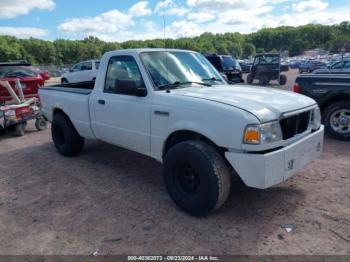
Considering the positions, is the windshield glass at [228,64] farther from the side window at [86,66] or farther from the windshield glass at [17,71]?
the windshield glass at [17,71]

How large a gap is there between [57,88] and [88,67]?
43.4ft

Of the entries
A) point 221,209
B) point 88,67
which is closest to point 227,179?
point 221,209

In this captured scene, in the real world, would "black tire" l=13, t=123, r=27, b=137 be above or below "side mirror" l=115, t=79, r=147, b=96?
below

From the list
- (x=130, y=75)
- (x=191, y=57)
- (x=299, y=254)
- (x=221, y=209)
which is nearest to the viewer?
(x=299, y=254)

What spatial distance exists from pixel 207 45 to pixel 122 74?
137 meters

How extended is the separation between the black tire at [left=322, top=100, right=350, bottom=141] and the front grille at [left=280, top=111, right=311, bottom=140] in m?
3.28

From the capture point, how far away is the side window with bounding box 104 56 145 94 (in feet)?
13.2

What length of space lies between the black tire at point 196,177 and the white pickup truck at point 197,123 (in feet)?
0.04

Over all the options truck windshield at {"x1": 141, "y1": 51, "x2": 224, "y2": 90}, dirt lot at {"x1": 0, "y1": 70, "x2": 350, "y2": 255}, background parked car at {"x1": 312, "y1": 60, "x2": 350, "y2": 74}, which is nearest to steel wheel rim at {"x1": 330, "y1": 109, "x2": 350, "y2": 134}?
dirt lot at {"x1": 0, "y1": 70, "x2": 350, "y2": 255}

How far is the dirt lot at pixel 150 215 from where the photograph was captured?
3.16 metres

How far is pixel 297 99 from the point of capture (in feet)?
12.8

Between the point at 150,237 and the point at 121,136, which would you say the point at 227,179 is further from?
the point at 121,136

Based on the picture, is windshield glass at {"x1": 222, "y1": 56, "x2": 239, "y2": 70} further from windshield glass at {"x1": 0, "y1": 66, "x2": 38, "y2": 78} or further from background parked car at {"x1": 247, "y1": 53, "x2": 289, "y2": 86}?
windshield glass at {"x1": 0, "y1": 66, "x2": 38, "y2": 78}

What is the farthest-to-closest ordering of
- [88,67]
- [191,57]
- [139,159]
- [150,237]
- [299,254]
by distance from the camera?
[88,67], [139,159], [191,57], [150,237], [299,254]
